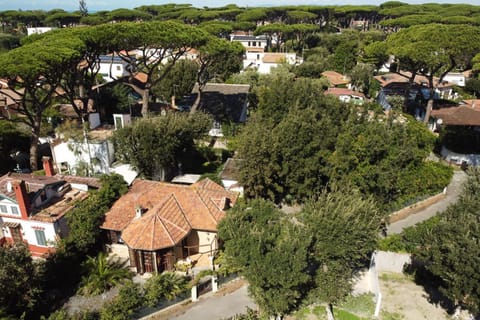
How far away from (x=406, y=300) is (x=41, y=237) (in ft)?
71.6

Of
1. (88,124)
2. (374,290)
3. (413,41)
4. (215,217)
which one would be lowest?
(374,290)

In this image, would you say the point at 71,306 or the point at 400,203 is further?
the point at 400,203

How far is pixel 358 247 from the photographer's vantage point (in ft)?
60.5

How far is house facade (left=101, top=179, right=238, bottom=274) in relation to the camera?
68.0 ft

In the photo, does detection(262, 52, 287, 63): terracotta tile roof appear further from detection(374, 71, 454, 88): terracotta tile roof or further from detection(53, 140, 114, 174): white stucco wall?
detection(53, 140, 114, 174): white stucco wall

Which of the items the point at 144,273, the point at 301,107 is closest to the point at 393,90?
the point at 301,107

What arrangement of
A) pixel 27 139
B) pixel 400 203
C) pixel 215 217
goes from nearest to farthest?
1. pixel 215 217
2. pixel 400 203
3. pixel 27 139

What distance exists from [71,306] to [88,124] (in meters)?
18.2

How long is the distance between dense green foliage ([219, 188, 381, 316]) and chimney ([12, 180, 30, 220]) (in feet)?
39.7

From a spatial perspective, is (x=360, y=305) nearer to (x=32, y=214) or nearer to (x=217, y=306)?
(x=217, y=306)

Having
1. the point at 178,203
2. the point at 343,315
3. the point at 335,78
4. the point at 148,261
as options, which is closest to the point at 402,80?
the point at 335,78

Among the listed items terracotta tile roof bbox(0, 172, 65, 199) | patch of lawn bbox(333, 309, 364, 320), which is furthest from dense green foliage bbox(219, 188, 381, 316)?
terracotta tile roof bbox(0, 172, 65, 199)

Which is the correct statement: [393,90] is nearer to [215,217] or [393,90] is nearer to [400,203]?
[400,203]

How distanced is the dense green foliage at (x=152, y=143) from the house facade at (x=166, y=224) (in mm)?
3302
